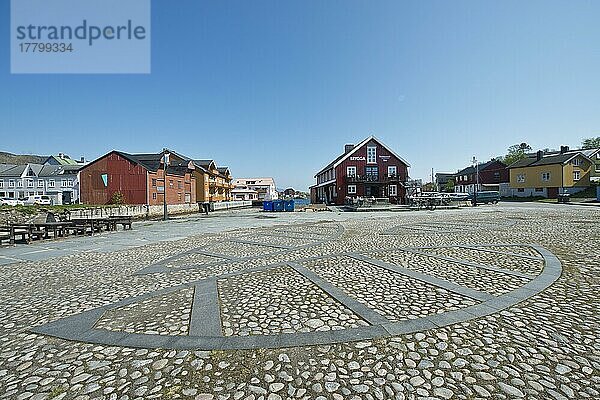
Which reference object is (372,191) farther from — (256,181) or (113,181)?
(256,181)

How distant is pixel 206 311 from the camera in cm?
505

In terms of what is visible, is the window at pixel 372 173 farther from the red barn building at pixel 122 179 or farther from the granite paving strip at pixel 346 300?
the granite paving strip at pixel 346 300

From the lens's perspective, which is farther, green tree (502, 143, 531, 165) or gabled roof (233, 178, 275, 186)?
gabled roof (233, 178, 275, 186)

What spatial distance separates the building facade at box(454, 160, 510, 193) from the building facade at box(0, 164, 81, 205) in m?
79.8

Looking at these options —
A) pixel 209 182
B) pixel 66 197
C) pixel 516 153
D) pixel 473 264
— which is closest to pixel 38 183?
pixel 66 197

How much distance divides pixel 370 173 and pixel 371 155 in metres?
2.63

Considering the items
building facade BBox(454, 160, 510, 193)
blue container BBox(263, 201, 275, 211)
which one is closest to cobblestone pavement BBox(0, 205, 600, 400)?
blue container BBox(263, 201, 275, 211)

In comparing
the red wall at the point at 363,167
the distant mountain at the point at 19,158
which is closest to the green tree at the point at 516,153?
the red wall at the point at 363,167

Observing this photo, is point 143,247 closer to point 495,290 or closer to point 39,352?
point 39,352

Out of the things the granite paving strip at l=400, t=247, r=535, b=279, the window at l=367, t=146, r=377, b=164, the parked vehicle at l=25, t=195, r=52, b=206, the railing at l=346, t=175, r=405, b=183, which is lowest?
the granite paving strip at l=400, t=247, r=535, b=279

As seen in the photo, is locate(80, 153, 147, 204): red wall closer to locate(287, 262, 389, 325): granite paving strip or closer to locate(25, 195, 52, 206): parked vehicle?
locate(25, 195, 52, 206): parked vehicle

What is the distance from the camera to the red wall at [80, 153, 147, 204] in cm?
4372

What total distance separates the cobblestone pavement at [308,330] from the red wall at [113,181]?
38.0 meters

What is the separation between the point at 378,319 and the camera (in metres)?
4.55
